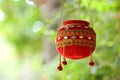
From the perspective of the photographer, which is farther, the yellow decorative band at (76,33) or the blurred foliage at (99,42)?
the blurred foliage at (99,42)

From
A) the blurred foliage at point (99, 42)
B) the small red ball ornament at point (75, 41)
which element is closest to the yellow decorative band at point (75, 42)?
the small red ball ornament at point (75, 41)

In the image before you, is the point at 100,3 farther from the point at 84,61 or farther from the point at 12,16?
the point at 12,16

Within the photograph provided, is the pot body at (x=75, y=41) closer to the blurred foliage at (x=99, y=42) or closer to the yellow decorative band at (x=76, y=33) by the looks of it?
the yellow decorative band at (x=76, y=33)

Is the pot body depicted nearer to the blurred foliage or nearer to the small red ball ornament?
the small red ball ornament

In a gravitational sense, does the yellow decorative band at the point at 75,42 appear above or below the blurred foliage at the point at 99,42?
below

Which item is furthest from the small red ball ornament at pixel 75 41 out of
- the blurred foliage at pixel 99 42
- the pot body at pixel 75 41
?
the blurred foliage at pixel 99 42

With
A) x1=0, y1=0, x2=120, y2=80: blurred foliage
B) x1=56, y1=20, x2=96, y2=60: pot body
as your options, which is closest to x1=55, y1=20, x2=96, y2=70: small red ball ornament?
x1=56, y1=20, x2=96, y2=60: pot body

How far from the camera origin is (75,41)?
1.38 metres

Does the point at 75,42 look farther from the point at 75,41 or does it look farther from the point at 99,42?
the point at 99,42

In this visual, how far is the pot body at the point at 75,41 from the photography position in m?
1.38

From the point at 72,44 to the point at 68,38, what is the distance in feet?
0.10

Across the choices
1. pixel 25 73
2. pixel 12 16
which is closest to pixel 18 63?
pixel 25 73

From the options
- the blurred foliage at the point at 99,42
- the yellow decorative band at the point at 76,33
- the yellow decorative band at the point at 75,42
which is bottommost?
the yellow decorative band at the point at 75,42

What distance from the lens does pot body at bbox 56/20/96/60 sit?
138cm
